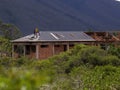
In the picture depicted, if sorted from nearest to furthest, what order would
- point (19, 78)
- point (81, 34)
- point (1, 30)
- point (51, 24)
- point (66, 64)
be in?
point (19, 78)
point (66, 64)
point (81, 34)
point (1, 30)
point (51, 24)

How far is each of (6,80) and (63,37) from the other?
39.3m

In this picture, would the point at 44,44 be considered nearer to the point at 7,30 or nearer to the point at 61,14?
the point at 7,30

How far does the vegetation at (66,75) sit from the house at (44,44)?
9.10 meters

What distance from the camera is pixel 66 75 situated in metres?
18.0

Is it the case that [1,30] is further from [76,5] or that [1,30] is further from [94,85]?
[76,5]

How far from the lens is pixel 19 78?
6.44ft

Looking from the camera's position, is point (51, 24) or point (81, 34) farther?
point (51, 24)

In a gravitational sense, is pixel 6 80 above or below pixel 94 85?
above

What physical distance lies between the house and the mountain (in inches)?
2965

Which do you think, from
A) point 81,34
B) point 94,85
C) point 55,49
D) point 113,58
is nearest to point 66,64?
point 113,58

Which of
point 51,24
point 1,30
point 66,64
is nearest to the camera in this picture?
point 66,64

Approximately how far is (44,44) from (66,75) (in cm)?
2119

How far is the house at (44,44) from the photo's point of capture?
38.9m

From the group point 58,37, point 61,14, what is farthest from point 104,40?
point 61,14
